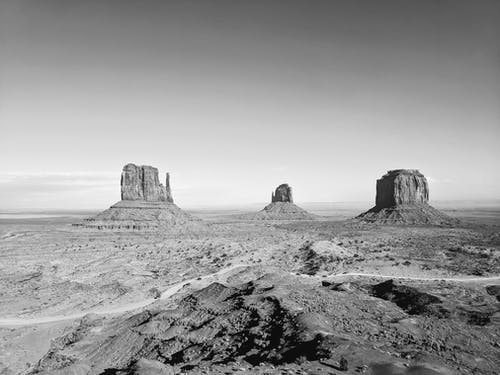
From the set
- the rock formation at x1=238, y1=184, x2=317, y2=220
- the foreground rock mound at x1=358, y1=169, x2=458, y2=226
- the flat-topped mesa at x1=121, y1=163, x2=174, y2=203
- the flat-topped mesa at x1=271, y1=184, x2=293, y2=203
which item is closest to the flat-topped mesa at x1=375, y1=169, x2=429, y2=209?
the foreground rock mound at x1=358, y1=169, x2=458, y2=226

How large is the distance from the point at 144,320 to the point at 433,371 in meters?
21.9

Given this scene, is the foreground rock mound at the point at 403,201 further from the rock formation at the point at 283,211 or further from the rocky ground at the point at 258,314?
the rocky ground at the point at 258,314

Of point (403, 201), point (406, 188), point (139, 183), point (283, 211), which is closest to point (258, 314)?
point (139, 183)

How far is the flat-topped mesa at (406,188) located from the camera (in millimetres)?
129000

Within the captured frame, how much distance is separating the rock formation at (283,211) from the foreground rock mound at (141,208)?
54335 mm

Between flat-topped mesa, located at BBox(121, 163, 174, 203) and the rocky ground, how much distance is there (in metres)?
68.3

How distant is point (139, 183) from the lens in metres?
131

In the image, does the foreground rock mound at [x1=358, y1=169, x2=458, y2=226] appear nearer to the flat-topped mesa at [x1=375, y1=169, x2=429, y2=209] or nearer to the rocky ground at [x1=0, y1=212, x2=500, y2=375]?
the flat-topped mesa at [x1=375, y1=169, x2=429, y2=209]

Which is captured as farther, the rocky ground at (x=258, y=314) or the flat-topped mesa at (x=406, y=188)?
the flat-topped mesa at (x=406, y=188)

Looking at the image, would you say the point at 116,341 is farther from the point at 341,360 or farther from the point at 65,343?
the point at 341,360

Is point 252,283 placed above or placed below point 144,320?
above

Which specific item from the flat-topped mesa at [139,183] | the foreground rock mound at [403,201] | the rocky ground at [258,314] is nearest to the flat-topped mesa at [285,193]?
the foreground rock mound at [403,201]

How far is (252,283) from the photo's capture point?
31781 mm

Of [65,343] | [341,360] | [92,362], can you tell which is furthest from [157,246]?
[341,360]
